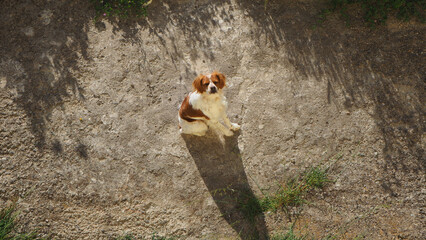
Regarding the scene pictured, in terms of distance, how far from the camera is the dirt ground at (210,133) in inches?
165

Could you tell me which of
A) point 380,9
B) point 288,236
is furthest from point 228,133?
point 380,9

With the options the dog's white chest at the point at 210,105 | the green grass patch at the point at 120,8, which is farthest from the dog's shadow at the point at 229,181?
the green grass patch at the point at 120,8

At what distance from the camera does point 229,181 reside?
14.1ft

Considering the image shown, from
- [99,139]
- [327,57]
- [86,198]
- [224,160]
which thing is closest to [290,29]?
[327,57]

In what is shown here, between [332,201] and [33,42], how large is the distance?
5153mm

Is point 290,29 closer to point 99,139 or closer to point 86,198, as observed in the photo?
point 99,139

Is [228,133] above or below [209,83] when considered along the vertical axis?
below

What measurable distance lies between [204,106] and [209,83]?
37 centimetres

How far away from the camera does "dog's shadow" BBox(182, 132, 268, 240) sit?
4137 millimetres

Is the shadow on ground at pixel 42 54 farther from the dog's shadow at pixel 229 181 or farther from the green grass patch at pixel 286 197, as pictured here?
the green grass patch at pixel 286 197

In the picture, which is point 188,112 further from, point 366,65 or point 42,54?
point 366,65

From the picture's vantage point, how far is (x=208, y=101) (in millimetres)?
3428

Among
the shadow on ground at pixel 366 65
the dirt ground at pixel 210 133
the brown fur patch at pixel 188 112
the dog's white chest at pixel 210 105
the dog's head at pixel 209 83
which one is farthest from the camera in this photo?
the shadow on ground at pixel 366 65

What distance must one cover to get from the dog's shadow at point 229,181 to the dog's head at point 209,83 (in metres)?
1.32
